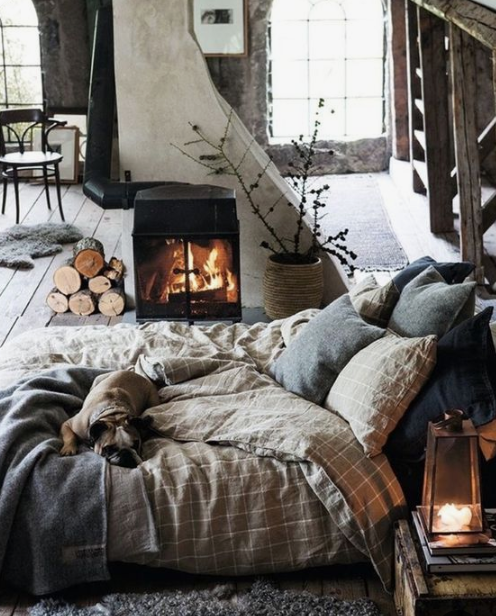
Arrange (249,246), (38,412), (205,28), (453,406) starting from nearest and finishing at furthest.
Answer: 1. (453,406)
2. (38,412)
3. (249,246)
4. (205,28)

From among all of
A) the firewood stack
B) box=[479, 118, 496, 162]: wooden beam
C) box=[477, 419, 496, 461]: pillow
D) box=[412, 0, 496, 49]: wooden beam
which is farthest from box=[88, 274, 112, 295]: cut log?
box=[477, 419, 496, 461]: pillow

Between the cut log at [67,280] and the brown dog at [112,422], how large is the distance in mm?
2645

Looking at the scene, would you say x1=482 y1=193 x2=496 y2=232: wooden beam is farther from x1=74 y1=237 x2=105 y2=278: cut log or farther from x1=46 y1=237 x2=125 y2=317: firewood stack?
x1=74 y1=237 x2=105 y2=278: cut log

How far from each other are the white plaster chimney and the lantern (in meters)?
3.33

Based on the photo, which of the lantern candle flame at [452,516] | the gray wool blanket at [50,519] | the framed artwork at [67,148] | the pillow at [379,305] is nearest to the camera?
the lantern candle flame at [452,516]

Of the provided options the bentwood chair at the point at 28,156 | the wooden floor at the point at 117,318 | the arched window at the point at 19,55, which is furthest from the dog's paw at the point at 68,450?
the arched window at the point at 19,55

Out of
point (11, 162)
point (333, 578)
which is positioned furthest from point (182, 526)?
point (11, 162)

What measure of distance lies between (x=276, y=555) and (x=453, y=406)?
75 cm

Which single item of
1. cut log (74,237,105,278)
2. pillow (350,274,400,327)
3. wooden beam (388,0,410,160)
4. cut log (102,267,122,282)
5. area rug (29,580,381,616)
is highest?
wooden beam (388,0,410,160)

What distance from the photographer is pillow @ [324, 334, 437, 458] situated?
137 inches

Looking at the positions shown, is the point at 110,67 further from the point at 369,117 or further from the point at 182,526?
the point at 369,117

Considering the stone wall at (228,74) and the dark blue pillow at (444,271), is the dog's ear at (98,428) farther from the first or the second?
the stone wall at (228,74)

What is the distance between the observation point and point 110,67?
257 inches

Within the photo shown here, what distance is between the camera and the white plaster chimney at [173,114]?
6090mm
